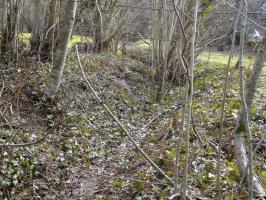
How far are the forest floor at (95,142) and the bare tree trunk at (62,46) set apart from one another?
1.03 ft

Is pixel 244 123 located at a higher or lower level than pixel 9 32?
lower

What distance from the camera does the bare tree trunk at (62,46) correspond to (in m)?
7.23

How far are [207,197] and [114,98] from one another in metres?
6.34

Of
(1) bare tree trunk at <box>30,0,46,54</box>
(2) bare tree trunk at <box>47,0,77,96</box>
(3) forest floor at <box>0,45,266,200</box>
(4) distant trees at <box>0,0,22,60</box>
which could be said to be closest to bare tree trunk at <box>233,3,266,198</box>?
(3) forest floor at <box>0,45,266,200</box>

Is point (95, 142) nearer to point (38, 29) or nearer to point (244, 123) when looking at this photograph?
point (244, 123)

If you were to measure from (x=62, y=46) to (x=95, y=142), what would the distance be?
2115 mm

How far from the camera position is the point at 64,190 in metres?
5.26

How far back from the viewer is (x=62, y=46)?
293 inches

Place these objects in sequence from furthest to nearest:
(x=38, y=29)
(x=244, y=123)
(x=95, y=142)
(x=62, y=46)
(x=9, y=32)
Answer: (x=38, y=29) < (x=9, y=32) < (x=62, y=46) < (x=95, y=142) < (x=244, y=123)

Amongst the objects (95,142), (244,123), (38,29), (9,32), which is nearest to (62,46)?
(95,142)

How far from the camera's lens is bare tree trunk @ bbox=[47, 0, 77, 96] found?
723cm

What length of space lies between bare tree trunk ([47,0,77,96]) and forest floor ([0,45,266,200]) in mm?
313

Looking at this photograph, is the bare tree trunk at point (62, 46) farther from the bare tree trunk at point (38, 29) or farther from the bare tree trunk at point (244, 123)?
the bare tree trunk at point (244, 123)

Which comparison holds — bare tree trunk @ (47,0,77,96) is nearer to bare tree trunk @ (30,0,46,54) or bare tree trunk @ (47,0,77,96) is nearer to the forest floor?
the forest floor
